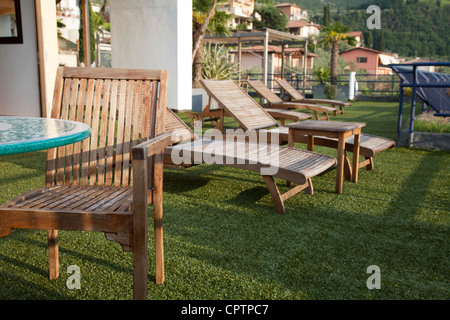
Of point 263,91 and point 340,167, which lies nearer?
point 340,167

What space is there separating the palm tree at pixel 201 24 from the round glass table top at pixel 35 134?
38.7 feet

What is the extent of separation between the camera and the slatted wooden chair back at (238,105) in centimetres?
528

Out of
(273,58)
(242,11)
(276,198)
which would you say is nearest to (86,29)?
(276,198)

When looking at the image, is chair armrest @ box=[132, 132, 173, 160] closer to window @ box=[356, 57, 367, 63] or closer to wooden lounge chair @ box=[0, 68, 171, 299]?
wooden lounge chair @ box=[0, 68, 171, 299]

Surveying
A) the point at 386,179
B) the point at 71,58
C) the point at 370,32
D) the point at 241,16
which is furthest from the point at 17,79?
the point at 370,32

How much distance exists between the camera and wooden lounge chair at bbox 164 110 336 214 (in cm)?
328

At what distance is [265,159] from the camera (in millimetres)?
3477

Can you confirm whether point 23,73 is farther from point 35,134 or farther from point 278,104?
point 35,134

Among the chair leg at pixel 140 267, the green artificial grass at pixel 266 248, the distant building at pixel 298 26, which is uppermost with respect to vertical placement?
the distant building at pixel 298 26

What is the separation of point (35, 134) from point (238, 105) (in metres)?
4.21

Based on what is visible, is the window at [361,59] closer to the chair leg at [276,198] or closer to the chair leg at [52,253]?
the chair leg at [276,198]

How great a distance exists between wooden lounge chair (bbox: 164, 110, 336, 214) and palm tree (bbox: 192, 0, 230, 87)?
9.73 metres

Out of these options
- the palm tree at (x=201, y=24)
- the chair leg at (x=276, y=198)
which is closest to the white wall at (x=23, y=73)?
the chair leg at (x=276, y=198)

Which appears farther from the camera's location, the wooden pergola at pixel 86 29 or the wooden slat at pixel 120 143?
the wooden pergola at pixel 86 29
